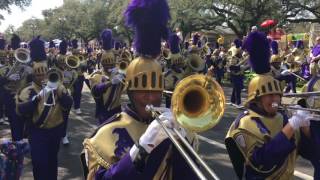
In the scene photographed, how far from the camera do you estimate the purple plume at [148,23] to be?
3.17 m

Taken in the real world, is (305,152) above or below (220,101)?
below

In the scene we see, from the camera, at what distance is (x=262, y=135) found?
12.8ft

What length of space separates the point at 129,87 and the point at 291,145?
121 cm

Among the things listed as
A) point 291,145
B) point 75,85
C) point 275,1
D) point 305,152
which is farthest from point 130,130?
point 275,1

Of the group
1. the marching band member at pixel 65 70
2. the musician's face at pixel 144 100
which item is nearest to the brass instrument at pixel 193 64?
the marching band member at pixel 65 70

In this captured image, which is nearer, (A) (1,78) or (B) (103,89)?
(B) (103,89)

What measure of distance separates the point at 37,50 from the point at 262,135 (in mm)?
4133

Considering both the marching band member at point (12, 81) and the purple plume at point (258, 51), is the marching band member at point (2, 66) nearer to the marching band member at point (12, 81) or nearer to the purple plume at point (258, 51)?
the marching band member at point (12, 81)

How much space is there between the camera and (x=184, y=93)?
2.88 metres

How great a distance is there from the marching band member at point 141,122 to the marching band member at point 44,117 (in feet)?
8.78

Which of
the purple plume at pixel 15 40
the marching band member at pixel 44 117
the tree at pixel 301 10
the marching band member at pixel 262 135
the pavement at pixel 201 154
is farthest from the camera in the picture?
the tree at pixel 301 10

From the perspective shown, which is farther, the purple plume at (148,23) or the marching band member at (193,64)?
the marching band member at (193,64)

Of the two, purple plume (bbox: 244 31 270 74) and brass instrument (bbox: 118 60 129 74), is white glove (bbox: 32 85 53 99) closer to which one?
brass instrument (bbox: 118 60 129 74)

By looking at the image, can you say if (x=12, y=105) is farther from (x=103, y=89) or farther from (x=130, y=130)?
(x=130, y=130)
